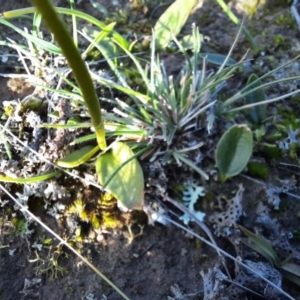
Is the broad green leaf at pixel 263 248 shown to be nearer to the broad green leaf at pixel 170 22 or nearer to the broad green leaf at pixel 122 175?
the broad green leaf at pixel 122 175

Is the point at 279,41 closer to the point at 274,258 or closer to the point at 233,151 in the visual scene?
the point at 233,151

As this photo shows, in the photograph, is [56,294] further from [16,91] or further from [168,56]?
[168,56]

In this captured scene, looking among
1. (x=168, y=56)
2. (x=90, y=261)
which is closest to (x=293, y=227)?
(x=90, y=261)

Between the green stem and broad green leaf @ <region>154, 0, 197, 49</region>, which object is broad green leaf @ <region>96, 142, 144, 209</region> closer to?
the green stem

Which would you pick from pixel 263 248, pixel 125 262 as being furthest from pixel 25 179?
pixel 263 248

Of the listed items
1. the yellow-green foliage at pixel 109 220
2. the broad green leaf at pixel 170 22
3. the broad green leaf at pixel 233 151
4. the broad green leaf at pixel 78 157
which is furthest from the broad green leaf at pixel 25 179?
the broad green leaf at pixel 170 22

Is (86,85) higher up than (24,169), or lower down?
higher up
